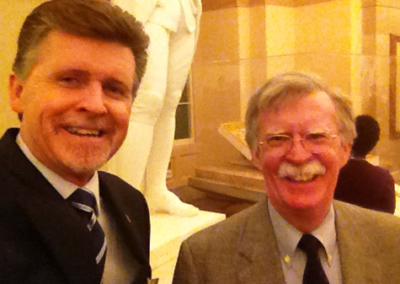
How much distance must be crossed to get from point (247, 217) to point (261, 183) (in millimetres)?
3554

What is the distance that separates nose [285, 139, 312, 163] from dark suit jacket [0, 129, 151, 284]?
1.98ft

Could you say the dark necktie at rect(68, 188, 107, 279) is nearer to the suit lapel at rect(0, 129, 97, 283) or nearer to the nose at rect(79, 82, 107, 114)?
the suit lapel at rect(0, 129, 97, 283)

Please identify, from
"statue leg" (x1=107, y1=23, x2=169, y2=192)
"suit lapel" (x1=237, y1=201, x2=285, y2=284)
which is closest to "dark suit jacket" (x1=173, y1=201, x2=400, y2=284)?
"suit lapel" (x1=237, y1=201, x2=285, y2=284)

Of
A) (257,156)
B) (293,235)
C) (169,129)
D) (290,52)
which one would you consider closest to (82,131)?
(257,156)

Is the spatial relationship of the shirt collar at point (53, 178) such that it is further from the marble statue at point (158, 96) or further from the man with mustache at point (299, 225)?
the marble statue at point (158, 96)

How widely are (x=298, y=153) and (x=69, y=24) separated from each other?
698mm

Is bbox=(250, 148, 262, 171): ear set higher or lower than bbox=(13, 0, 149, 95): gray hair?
lower

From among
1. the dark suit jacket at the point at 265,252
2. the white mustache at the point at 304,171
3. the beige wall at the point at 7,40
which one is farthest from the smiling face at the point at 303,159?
the beige wall at the point at 7,40

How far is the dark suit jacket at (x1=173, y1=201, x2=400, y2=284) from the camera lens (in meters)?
1.30

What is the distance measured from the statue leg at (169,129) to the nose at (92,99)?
176 cm

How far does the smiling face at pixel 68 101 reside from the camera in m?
1.09

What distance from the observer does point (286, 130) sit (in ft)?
4.30

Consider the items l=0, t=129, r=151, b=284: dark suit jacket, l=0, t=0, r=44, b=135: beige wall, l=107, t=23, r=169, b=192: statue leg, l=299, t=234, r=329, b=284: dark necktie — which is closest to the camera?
l=0, t=129, r=151, b=284: dark suit jacket

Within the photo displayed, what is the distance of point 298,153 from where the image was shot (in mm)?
1293
